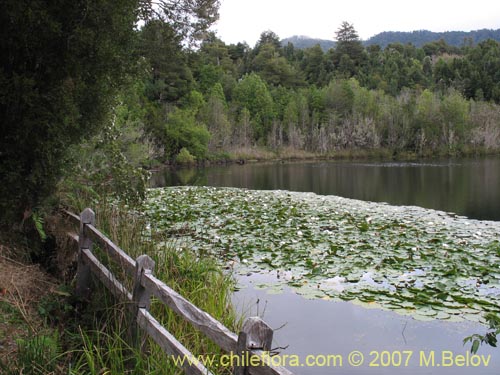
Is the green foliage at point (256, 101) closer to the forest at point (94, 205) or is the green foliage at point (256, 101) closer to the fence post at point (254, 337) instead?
the forest at point (94, 205)

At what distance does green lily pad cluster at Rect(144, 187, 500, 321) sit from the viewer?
6695 mm

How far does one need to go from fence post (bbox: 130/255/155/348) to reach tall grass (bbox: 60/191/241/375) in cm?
14

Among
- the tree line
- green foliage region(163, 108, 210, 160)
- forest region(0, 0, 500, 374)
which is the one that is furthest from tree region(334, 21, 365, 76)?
forest region(0, 0, 500, 374)

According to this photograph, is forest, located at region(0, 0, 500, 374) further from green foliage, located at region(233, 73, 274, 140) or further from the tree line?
green foliage, located at region(233, 73, 274, 140)

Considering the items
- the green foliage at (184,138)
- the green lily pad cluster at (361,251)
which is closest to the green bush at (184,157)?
the green foliage at (184,138)

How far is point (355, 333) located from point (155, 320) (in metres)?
3.60

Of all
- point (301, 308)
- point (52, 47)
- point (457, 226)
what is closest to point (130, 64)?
point (52, 47)

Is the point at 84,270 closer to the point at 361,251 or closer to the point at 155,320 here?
the point at 155,320

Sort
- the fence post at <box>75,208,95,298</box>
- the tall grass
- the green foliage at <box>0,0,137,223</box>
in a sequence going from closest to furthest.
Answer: the tall grass, the green foliage at <box>0,0,137,223</box>, the fence post at <box>75,208,95,298</box>

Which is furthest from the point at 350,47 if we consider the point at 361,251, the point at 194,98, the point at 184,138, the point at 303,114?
the point at 361,251

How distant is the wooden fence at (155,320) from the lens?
2.47 meters

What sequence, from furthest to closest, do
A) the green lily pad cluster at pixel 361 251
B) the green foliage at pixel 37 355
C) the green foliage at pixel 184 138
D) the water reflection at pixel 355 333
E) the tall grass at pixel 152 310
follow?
1. the green foliage at pixel 184 138
2. the green lily pad cluster at pixel 361 251
3. the water reflection at pixel 355 333
4. the tall grass at pixel 152 310
5. the green foliage at pixel 37 355

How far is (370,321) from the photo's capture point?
6.60 meters

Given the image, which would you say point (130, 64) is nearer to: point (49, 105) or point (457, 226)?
point (49, 105)
